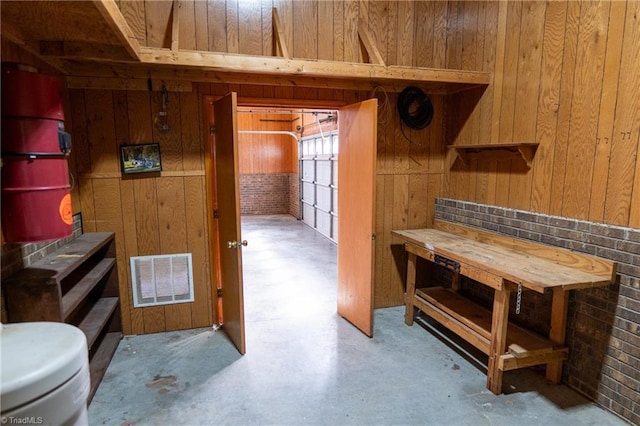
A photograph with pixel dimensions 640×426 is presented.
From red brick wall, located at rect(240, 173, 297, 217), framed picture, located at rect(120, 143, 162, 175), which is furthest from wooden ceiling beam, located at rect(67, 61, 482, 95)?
red brick wall, located at rect(240, 173, 297, 217)

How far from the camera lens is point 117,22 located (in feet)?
6.45

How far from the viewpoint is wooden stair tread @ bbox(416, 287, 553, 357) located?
2.62m

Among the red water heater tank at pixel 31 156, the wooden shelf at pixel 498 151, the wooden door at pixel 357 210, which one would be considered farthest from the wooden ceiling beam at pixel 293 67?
the red water heater tank at pixel 31 156

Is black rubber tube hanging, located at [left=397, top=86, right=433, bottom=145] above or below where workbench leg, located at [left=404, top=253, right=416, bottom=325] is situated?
above

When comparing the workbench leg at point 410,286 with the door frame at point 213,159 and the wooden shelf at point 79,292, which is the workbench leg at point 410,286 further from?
the wooden shelf at point 79,292

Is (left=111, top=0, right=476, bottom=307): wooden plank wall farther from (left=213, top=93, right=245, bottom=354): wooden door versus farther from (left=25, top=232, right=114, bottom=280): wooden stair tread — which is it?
(left=25, top=232, right=114, bottom=280): wooden stair tread

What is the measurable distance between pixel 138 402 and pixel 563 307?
2906 mm

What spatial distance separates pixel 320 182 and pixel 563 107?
19.1ft

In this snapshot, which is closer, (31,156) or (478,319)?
(31,156)

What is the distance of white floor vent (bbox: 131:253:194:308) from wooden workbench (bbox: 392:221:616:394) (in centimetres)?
209

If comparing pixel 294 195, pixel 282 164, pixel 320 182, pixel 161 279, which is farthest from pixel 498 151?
pixel 282 164

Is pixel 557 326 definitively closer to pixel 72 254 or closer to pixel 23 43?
pixel 72 254

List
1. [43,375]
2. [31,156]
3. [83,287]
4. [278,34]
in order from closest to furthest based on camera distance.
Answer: [43,375] < [31,156] < [83,287] < [278,34]

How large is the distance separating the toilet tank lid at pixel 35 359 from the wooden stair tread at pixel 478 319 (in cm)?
251
